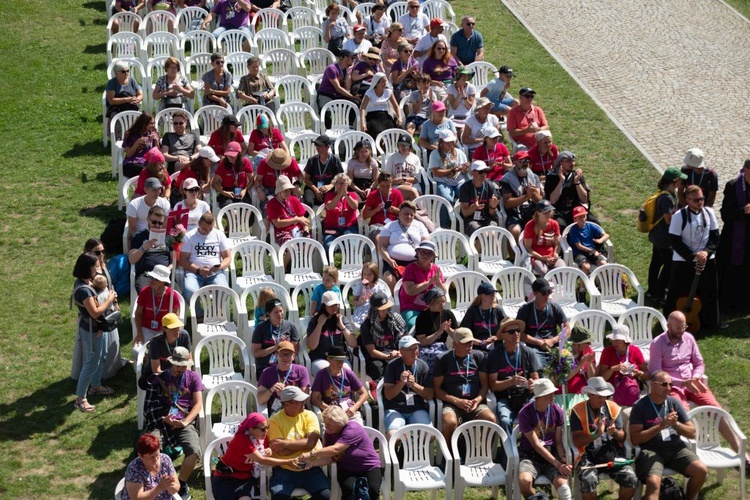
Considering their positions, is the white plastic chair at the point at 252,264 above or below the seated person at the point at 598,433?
above

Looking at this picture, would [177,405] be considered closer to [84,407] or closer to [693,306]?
[84,407]

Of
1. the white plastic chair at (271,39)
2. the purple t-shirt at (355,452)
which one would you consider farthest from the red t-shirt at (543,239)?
the white plastic chair at (271,39)

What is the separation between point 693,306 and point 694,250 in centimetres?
65

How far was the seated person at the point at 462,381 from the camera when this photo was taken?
1226 cm

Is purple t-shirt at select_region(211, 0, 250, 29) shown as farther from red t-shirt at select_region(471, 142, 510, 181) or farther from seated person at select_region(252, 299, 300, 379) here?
seated person at select_region(252, 299, 300, 379)

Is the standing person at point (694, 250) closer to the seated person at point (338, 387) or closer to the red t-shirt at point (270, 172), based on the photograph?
the seated person at point (338, 387)

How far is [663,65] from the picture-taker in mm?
21547

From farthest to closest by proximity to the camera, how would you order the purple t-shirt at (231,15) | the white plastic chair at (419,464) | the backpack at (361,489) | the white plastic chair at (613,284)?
the purple t-shirt at (231,15) → the white plastic chair at (613,284) → the white plastic chair at (419,464) → the backpack at (361,489)

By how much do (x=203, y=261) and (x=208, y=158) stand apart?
6.21 feet

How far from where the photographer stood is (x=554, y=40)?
22.7 meters

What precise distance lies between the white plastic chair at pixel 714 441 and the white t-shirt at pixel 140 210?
21.5 feet

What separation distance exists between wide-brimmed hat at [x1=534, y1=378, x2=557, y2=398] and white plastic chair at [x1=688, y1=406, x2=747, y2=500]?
4.77ft

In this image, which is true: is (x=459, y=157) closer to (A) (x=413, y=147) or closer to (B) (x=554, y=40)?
(A) (x=413, y=147)

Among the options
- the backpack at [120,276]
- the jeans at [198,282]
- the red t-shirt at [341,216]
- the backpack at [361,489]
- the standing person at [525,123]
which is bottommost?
the backpack at [361,489]
